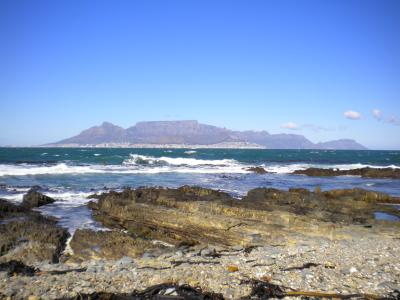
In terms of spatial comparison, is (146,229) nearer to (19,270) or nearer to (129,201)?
(129,201)

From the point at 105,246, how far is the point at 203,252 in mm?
2823

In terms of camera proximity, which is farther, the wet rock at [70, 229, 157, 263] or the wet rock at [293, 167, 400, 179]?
the wet rock at [293, 167, 400, 179]

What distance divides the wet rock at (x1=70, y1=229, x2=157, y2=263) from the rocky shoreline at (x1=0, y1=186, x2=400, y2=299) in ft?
0.10

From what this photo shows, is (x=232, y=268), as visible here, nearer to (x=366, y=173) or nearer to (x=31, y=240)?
(x=31, y=240)

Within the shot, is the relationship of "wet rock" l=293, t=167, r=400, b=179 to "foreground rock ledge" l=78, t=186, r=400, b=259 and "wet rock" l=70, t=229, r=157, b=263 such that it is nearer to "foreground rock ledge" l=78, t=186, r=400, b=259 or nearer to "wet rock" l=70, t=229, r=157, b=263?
"foreground rock ledge" l=78, t=186, r=400, b=259

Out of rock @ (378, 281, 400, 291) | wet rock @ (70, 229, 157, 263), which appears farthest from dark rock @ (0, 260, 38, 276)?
rock @ (378, 281, 400, 291)

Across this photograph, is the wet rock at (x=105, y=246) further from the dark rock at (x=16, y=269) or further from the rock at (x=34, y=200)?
the rock at (x=34, y=200)

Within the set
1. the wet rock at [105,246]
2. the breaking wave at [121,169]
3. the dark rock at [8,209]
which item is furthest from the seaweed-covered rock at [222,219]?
the breaking wave at [121,169]

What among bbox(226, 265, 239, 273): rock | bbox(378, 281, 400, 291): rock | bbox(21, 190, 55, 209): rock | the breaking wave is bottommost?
the breaking wave

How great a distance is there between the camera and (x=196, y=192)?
18.3 m

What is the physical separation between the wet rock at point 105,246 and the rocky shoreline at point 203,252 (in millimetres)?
30

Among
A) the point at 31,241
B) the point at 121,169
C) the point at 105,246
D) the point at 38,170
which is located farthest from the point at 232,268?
the point at 121,169

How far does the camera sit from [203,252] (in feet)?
29.8

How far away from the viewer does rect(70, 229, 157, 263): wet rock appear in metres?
9.48
